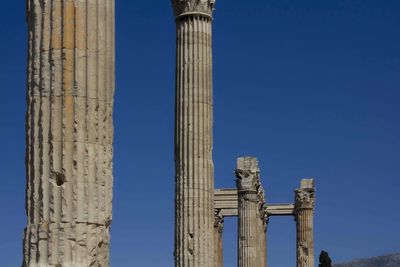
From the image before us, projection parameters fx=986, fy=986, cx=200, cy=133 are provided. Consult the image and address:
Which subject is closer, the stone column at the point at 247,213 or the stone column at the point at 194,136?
the stone column at the point at 194,136

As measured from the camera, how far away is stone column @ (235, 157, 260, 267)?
47.6 metres

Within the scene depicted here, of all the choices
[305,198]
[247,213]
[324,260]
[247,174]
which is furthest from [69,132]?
[324,260]

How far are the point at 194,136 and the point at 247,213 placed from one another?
21681 mm

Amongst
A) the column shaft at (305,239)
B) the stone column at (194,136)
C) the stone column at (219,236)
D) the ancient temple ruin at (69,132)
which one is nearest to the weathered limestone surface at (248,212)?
the stone column at (219,236)

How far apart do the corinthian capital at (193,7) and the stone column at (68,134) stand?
1180 cm

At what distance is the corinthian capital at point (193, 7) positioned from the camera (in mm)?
28219

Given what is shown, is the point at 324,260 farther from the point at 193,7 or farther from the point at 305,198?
the point at 193,7

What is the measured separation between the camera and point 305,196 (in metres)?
63.3

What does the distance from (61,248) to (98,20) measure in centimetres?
385

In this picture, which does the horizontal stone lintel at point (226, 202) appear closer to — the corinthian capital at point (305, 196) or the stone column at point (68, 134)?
the corinthian capital at point (305, 196)

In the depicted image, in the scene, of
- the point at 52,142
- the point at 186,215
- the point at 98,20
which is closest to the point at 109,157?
the point at 52,142

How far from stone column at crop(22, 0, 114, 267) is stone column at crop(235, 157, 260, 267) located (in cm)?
3183

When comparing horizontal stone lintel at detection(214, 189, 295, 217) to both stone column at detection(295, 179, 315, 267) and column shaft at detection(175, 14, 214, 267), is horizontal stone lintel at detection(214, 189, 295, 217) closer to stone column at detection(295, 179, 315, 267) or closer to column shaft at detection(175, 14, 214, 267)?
stone column at detection(295, 179, 315, 267)

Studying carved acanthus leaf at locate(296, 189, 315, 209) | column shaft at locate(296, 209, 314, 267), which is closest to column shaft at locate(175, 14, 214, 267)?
column shaft at locate(296, 209, 314, 267)
